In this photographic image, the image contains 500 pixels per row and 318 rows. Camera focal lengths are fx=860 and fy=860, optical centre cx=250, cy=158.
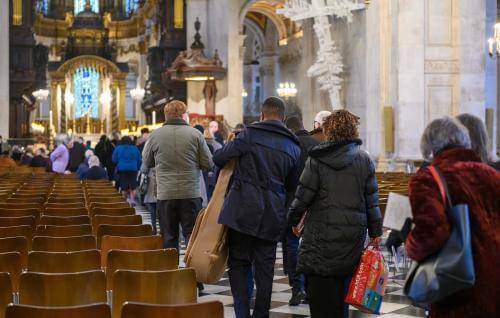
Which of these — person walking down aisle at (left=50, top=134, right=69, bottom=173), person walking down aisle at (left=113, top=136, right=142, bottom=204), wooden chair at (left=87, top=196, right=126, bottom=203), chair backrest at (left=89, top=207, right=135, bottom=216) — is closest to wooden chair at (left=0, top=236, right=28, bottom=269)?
chair backrest at (left=89, top=207, right=135, bottom=216)

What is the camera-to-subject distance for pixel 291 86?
28094 mm

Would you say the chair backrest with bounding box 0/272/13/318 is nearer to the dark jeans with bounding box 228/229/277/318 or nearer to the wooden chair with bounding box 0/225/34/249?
the dark jeans with bounding box 228/229/277/318

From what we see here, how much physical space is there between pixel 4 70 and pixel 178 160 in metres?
23.5

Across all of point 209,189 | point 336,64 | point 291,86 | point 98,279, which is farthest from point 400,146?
point 98,279

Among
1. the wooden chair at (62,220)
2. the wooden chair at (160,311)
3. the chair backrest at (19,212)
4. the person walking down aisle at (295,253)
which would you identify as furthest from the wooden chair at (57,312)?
the chair backrest at (19,212)

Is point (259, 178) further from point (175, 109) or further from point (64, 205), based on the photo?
point (64, 205)

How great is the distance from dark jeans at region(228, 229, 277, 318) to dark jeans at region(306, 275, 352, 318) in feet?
2.59

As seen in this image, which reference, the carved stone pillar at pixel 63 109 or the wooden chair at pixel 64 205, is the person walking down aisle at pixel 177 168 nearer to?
the wooden chair at pixel 64 205

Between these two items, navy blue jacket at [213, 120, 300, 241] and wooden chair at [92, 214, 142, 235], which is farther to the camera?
wooden chair at [92, 214, 142, 235]

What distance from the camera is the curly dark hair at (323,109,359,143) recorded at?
526 cm

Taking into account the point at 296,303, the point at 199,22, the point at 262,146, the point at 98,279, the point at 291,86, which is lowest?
the point at 296,303

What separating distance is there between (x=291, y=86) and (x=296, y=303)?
2104 cm

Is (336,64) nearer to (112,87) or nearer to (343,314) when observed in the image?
(343,314)

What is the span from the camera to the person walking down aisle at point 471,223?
343 cm
